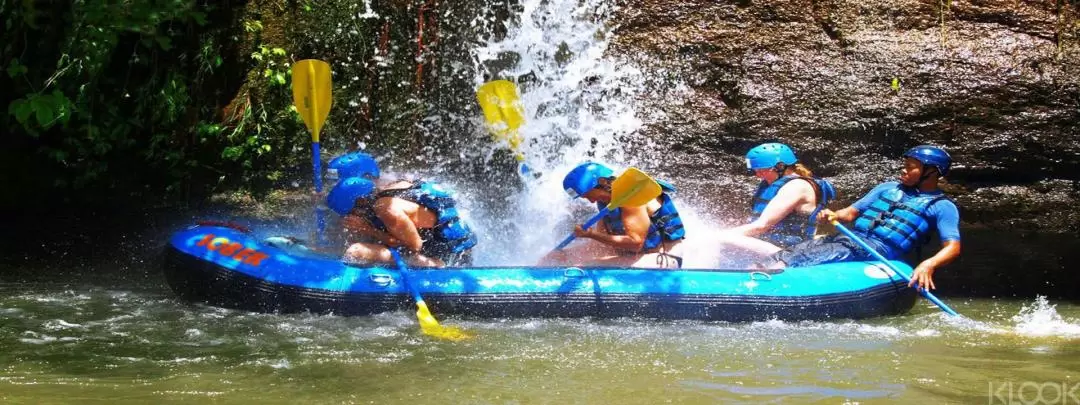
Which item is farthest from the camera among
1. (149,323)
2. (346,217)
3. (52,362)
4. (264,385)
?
(346,217)

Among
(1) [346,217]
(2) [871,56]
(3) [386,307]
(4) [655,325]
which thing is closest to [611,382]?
(4) [655,325]

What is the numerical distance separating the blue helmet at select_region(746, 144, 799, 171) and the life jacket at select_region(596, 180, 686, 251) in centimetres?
72

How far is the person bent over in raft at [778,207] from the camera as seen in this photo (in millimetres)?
5938

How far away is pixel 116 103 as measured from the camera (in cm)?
737

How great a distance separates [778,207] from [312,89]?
296 cm

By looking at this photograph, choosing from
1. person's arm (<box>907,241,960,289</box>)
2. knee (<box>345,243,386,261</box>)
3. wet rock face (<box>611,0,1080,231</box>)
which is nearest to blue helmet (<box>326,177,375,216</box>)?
knee (<box>345,243,386,261</box>)

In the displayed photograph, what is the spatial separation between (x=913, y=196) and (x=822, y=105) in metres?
2.03

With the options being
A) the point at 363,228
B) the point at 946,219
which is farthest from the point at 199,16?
the point at 946,219

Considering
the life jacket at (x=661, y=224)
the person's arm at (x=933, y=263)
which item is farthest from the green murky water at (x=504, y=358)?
the life jacket at (x=661, y=224)

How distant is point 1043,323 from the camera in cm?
530

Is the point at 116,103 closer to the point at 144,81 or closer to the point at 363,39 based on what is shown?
the point at 144,81

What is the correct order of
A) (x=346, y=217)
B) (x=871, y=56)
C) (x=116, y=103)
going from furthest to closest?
(x=871, y=56)
(x=116, y=103)
(x=346, y=217)

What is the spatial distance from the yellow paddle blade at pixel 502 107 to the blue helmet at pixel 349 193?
1.62 m

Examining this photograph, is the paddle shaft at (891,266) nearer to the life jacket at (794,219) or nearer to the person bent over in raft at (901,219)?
the person bent over in raft at (901,219)
